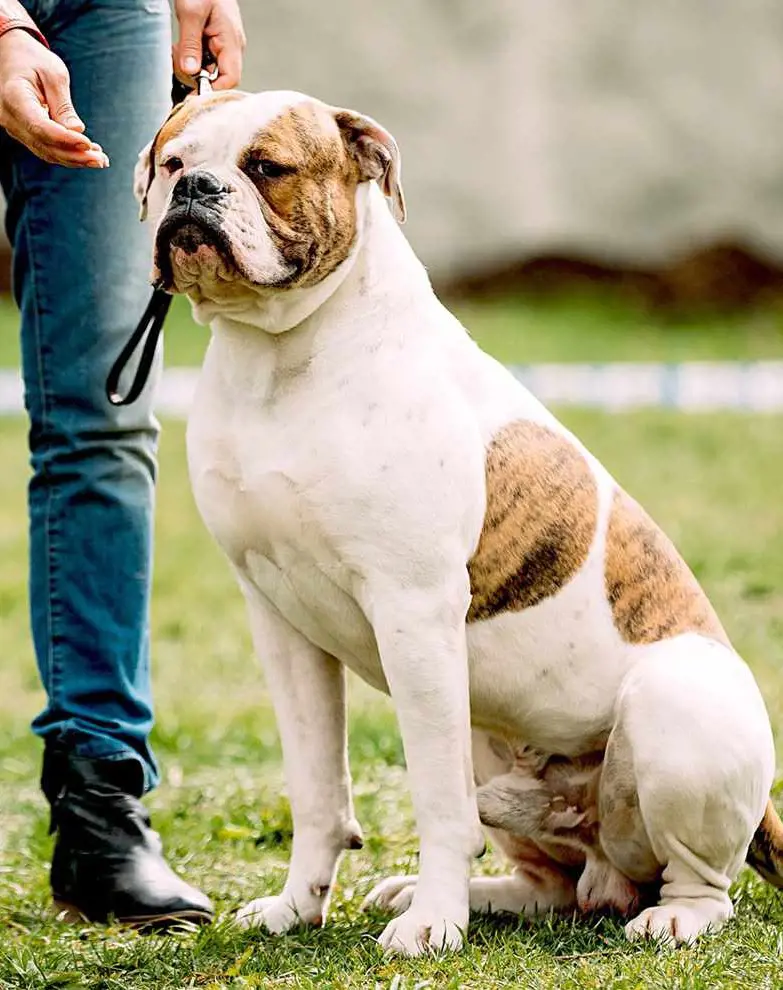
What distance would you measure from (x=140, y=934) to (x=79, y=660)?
0.60 meters

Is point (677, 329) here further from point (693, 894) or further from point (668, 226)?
point (693, 894)

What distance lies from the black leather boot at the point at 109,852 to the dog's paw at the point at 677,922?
84 cm

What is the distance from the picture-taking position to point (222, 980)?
2.71m

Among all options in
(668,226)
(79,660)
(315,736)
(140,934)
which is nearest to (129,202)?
(79,660)

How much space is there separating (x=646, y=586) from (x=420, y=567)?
1.65 feet

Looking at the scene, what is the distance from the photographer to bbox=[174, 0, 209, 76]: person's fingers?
10.5 ft

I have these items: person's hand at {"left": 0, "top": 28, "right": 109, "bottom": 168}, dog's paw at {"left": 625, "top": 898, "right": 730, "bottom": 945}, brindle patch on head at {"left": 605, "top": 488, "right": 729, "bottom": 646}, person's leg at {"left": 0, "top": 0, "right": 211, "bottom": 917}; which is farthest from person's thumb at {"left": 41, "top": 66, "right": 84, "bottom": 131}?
dog's paw at {"left": 625, "top": 898, "right": 730, "bottom": 945}

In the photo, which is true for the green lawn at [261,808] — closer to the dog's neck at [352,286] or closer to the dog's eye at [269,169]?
the dog's neck at [352,286]

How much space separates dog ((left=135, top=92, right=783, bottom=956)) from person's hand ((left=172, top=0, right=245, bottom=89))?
0.41 metres

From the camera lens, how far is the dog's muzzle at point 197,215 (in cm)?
265

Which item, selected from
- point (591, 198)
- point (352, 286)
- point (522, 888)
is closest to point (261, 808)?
point (522, 888)

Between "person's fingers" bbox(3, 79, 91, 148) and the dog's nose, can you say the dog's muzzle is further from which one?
"person's fingers" bbox(3, 79, 91, 148)

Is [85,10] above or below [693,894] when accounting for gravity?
above

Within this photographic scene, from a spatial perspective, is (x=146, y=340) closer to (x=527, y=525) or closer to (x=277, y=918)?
(x=527, y=525)
